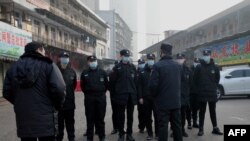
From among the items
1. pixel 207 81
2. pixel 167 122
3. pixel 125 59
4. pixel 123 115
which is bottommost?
pixel 123 115

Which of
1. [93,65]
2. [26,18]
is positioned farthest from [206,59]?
[26,18]

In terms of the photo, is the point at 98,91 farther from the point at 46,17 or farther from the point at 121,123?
the point at 46,17

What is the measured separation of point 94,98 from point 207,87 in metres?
2.70

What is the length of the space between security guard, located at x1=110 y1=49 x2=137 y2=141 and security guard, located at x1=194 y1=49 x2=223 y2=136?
5.45 ft

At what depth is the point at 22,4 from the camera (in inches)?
982

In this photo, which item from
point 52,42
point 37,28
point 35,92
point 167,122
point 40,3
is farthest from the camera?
point 52,42

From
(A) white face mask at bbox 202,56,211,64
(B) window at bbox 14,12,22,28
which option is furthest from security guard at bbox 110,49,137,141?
(B) window at bbox 14,12,22,28

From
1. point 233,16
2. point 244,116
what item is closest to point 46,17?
point 233,16

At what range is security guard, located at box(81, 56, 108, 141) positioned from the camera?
7074 mm

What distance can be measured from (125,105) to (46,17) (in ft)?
81.7

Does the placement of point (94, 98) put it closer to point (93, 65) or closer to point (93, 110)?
point (93, 110)

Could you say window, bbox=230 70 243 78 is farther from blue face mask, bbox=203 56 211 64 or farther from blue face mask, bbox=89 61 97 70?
blue face mask, bbox=89 61 97 70

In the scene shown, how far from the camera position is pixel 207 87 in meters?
7.80

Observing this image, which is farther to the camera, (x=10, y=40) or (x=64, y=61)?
(x=10, y=40)
